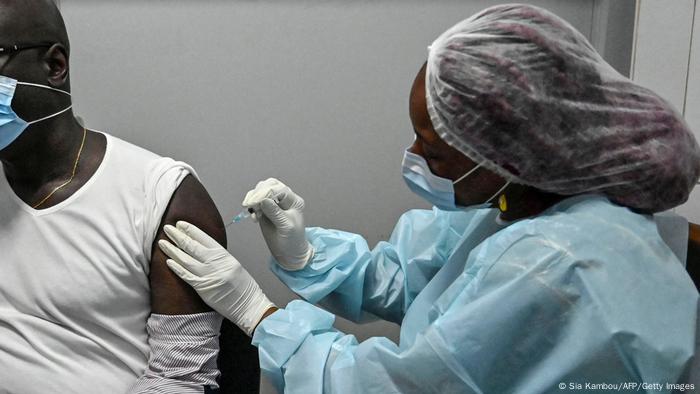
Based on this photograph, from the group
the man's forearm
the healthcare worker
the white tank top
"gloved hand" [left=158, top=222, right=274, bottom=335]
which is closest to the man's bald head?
the white tank top

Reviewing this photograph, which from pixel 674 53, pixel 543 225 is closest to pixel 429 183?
pixel 543 225

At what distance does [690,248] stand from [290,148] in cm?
118

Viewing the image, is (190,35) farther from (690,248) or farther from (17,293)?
(690,248)

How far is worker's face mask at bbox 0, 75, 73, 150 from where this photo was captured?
46.4 inches

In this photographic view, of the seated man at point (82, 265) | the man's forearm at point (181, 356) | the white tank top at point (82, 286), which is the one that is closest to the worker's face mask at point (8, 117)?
the seated man at point (82, 265)

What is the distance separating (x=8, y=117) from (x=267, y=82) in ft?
2.82

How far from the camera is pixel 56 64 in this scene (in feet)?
4.09

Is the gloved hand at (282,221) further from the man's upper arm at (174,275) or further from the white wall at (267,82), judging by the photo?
the white wall at (267,82)

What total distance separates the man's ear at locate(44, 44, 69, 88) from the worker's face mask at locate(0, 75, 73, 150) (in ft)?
0.07

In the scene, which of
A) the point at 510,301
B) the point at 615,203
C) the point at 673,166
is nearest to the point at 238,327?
the point at 510,301

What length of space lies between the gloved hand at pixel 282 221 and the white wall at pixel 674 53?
1.02 meters

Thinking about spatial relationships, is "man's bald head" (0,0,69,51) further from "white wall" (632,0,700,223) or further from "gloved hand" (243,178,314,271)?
"white wall" (632,0,700,223)

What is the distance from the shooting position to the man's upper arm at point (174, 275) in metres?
1.25

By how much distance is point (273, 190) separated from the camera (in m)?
1.35
